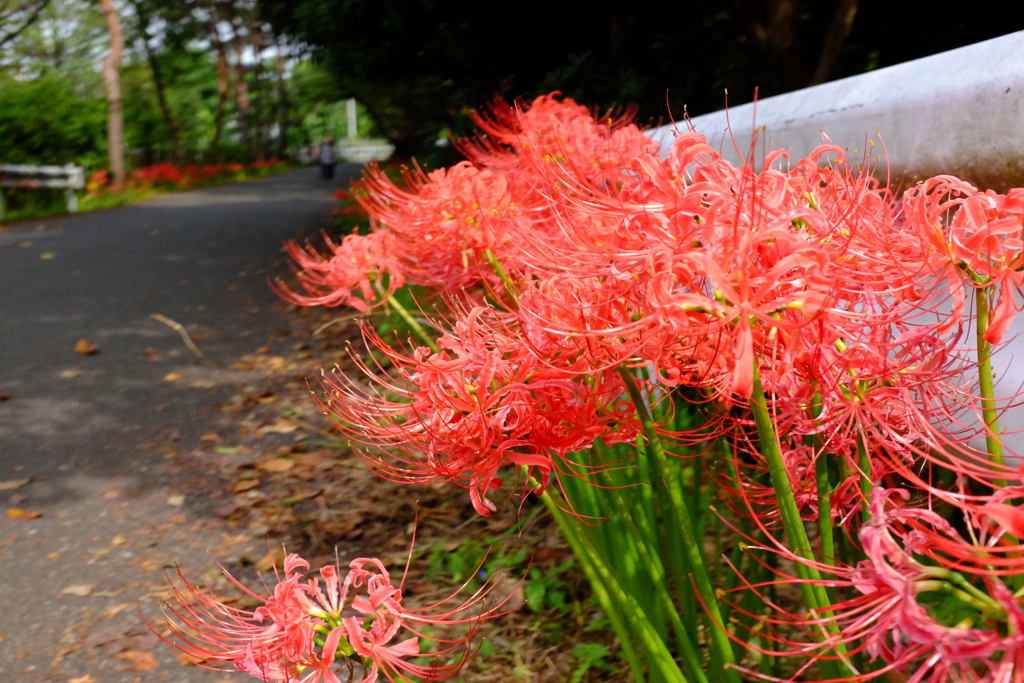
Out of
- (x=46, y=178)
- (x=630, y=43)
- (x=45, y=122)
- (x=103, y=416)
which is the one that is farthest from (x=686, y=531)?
(x=45, y=122)

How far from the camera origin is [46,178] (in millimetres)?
14539

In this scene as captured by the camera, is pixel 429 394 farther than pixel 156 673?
No

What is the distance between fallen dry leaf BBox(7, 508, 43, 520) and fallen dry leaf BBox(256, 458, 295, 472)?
978mm

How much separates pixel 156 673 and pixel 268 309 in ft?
15.8

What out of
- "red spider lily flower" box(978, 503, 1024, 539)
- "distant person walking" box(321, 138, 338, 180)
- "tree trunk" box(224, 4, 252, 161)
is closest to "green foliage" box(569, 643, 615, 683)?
"red spider lily flower" box(978, 503, 1024, 539)

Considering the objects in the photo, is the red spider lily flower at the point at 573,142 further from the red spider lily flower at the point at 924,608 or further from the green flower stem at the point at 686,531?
the red spider lily flower at the point at 924,608

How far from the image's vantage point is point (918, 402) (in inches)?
51.0

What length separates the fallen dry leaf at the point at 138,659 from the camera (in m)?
2.57

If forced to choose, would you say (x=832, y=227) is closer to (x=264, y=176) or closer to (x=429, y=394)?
(x=429, y=394)

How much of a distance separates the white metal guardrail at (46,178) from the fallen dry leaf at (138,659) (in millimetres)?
12751

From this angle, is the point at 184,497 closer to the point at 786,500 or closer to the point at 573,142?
the point at 573,142

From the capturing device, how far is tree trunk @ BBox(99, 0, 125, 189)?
664 inches

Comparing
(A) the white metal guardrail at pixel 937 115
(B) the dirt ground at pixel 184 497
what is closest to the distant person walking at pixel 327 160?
(B) the dirt ground at pixel 184 497

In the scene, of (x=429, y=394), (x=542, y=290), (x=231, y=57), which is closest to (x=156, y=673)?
(x=429, y=394)
